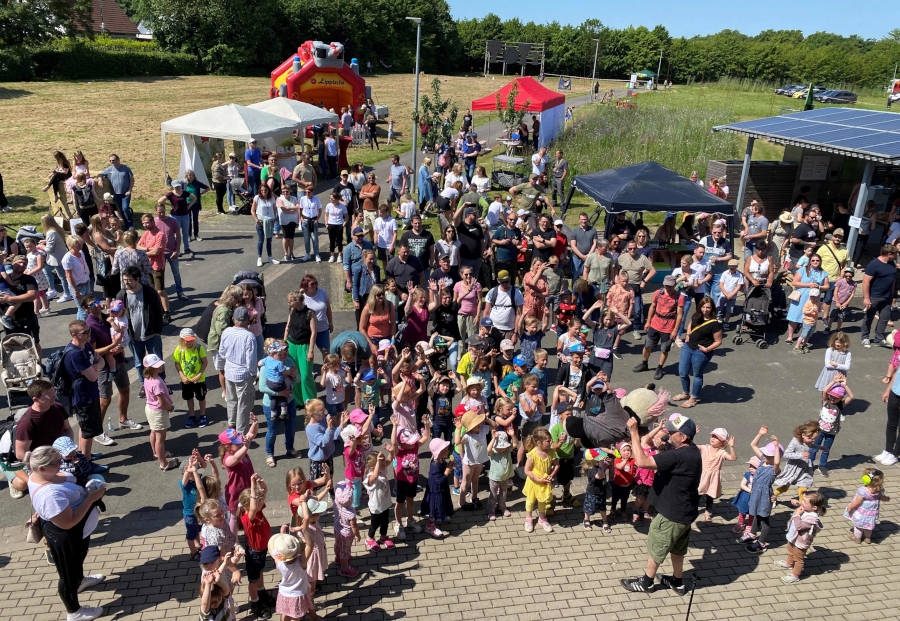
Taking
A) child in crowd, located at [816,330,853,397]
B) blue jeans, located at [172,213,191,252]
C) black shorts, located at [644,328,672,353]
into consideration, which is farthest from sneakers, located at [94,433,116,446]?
child in crowd, located at [816,330,853,397]

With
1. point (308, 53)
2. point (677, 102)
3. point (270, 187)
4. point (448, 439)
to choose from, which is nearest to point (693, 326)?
point (448, 439)

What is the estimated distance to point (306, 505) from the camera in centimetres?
557

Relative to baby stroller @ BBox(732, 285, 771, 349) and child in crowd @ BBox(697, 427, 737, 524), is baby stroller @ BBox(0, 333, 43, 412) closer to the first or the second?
child in crowd @ BBox(697, 427, 737, 524)

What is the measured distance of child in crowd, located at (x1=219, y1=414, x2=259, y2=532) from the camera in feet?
19.8

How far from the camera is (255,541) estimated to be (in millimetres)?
5590

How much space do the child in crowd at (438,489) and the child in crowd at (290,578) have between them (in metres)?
1.67

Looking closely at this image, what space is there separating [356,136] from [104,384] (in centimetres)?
2118

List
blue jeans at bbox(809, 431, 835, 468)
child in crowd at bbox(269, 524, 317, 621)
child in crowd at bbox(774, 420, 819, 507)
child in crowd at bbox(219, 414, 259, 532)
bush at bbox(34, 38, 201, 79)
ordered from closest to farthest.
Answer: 1. child in crowd at bbox(269, 524, 317, 621)
2. child in crowd at bbox(219, 414, 259, 532)
3. child in crowd at bbox(774, 420, 819, 507)
4. blue jeans at bbox(809, 431, 835, 468)
5. bush at bbox(34, 38, 201, 79)

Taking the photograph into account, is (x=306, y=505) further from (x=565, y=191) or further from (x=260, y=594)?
(x=565, y=191)

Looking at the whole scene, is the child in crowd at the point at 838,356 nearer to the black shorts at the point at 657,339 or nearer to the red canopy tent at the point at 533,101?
the black shorts at the point at 657,339

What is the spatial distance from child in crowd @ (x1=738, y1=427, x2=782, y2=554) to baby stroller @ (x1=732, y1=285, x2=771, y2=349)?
→ 17.2 ft

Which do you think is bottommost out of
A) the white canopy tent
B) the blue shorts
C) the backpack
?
the blue shorts

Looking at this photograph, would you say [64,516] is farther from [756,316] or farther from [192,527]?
[756,316]

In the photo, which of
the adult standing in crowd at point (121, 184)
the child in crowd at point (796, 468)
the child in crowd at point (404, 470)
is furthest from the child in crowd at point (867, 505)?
the adult standing in crowd at point (121, 184)
